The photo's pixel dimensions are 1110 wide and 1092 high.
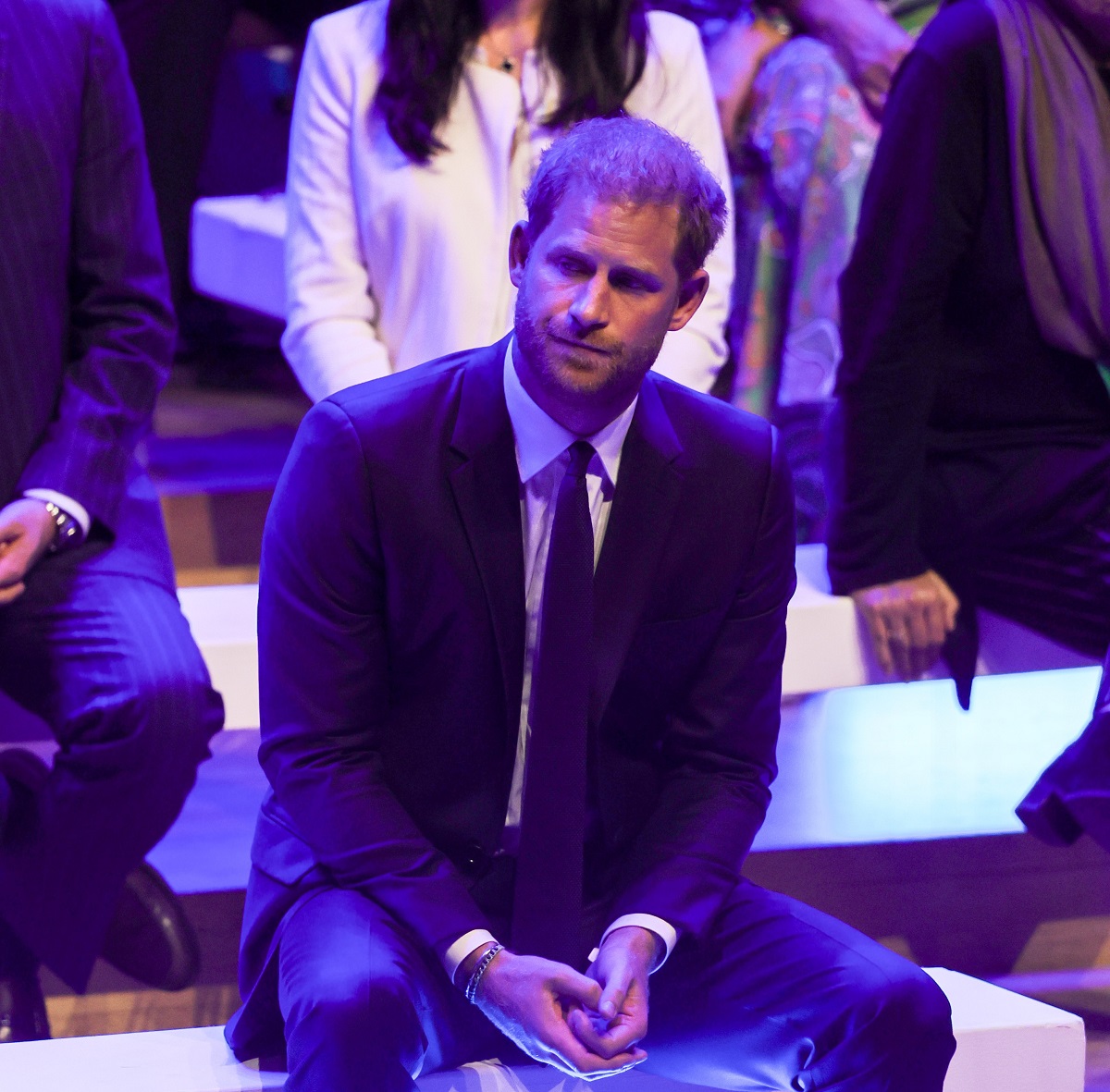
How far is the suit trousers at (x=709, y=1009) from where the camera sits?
4.04 feet

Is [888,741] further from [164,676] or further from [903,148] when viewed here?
[164,676]

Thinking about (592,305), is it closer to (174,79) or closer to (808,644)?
(808,644)

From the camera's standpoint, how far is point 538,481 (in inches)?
55.5

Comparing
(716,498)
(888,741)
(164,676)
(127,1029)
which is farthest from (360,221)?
(888,741)

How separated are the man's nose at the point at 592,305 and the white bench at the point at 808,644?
2.49ft

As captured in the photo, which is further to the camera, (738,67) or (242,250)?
(242,250)

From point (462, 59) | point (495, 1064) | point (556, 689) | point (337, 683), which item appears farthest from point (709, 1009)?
point (462, 59)

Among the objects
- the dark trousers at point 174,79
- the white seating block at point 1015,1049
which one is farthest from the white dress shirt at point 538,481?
the dark trousers at point 174,79

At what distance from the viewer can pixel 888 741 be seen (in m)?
2.60

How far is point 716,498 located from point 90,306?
0.80 metres

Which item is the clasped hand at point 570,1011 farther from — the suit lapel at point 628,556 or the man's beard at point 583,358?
the man's beard at point 583,358

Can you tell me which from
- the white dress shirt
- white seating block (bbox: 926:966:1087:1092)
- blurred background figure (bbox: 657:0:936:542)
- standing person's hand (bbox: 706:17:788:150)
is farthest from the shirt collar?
standing person's hand (bbox: 706:17:788:150)

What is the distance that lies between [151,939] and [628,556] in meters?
0.80

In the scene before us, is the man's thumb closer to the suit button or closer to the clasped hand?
the clasped hand
